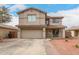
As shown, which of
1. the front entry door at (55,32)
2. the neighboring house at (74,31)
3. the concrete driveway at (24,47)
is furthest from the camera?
the front entry door at (55,32)

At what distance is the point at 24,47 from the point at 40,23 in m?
0.78

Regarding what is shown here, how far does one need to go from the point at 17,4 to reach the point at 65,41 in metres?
1.62

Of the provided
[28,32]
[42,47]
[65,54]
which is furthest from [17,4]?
[65,54]

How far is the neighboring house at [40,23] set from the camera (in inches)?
240

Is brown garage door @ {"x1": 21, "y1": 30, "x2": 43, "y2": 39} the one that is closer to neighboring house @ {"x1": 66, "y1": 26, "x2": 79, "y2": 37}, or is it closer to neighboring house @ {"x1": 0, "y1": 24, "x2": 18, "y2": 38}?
neighboring house @ {"x1": 0, "y1": 24, "x2": 18, "y2": 38}

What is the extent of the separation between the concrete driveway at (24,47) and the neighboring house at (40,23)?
0.63 ft

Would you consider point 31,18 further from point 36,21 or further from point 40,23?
point 40,23

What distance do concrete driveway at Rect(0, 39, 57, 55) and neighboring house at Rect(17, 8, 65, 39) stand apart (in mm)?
192

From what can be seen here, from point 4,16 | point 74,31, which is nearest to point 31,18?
point 4,16

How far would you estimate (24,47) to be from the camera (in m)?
5.99

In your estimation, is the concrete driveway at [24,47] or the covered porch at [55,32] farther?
the covered porch at [55,32]

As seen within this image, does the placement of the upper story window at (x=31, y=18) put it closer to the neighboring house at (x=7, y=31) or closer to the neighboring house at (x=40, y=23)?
the neighboring house at (x=40, y=23)

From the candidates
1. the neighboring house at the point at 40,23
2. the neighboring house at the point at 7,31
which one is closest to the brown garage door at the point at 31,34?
the neighboring house at the point at 40,23
